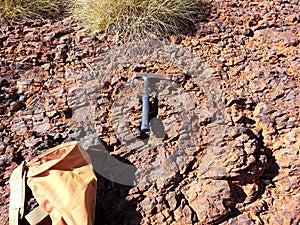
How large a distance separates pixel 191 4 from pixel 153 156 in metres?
1.30

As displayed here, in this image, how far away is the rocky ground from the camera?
2447mm

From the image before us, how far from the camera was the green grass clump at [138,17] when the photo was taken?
3.20 meters

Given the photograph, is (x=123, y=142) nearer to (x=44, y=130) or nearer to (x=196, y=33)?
(x=44, y=130)

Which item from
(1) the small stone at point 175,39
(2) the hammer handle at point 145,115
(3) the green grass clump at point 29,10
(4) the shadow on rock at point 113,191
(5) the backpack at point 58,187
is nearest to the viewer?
(5) the backpack at point 58,187

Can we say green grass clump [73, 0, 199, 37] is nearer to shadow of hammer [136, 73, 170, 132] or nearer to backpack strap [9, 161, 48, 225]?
→ shadow of hammer [136, 73, 170, 132]

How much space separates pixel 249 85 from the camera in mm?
2932

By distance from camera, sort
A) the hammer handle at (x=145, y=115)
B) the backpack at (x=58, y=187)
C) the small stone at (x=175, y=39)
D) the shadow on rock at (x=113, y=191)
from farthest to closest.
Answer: the small stone at (x=175, y=39) → the hammer handle at (x=145, y=115) → the shadow on rock at (x=113, y=191) → the backpack at (x=58, y=187)

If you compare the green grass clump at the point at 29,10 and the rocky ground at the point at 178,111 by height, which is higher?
the green grass clump at the point at 29,10

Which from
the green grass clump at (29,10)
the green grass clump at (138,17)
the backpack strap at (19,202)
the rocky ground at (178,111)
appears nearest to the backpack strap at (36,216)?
the backpack strap at (19,202)

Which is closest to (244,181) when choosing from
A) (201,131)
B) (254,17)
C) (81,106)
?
(201,131)

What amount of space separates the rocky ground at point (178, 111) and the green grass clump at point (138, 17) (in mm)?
94

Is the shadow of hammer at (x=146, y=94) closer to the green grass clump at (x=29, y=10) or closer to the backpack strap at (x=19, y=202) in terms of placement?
the backpack strap at (x=19, y=202)

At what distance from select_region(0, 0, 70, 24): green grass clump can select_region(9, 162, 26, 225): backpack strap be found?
1.46 meters

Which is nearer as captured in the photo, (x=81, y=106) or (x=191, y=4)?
(x=81, y=106)
